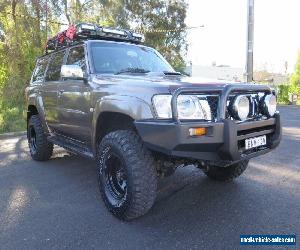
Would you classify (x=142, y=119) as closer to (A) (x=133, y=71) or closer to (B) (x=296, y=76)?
(A) (x=133, y=71)

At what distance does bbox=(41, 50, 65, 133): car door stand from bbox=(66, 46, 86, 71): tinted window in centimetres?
31

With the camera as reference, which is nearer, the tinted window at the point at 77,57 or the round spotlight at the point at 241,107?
the round spotlight at the point at 241,107

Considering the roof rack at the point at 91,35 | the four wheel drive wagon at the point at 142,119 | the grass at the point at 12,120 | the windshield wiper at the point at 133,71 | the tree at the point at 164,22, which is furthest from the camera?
the tree at the point at 164,22

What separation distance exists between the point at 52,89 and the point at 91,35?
977mm

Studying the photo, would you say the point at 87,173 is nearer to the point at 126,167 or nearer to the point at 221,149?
the point at 126,167

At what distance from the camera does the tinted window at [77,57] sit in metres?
4.83

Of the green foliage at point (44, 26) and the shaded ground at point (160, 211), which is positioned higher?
the green foliage at point (44, 26)

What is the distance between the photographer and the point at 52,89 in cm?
553

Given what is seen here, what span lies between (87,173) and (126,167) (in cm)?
215

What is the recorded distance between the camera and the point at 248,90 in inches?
144

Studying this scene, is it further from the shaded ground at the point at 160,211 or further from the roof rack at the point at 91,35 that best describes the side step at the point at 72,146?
the roof rack at the point at 91,35

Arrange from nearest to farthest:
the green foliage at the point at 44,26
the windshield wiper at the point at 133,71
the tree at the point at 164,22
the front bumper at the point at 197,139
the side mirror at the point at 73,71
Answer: the front bumper at the point at 197,139, the side mirror at the point at 73,71, the windshield wiper at the point at 133,71, the green foliage at the point at 44,26, the tree at the point at 164,22

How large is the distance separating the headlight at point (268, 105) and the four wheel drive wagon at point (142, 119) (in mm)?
10

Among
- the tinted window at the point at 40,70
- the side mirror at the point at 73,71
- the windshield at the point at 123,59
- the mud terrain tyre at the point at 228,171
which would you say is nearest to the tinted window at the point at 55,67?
the tinted window at the point at 40,70
